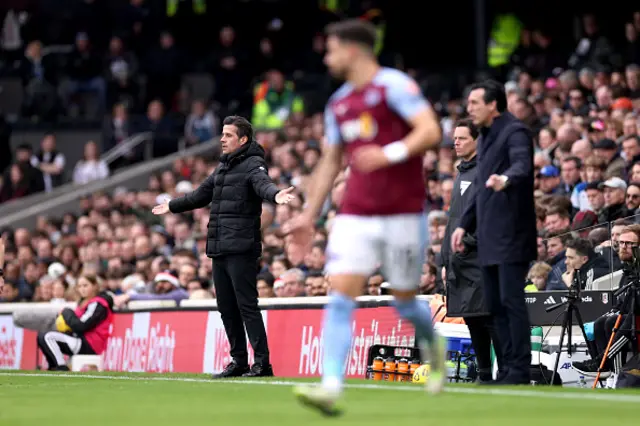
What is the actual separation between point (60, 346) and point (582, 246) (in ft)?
24.1

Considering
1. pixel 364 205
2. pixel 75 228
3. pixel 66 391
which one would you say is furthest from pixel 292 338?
pixel 75 228

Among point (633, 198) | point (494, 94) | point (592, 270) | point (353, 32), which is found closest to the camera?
point (353, 32)

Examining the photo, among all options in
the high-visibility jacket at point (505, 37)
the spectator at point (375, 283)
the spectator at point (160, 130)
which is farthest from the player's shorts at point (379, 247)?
the spectator at point (160, 130)

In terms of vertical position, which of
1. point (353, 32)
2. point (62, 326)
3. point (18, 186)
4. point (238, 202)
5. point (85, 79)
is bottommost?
point (62, 326)

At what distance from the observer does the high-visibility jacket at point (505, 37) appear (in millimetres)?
27734

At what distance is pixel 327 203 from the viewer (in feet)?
67.7

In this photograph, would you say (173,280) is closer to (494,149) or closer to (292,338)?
(292,338)

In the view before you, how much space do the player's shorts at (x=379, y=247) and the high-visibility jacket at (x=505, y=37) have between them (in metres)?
19.6

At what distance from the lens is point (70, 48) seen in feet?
108

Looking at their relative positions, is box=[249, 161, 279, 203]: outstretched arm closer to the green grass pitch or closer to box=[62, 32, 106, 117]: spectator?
the green grass pitch

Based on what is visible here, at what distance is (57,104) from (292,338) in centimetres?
1670

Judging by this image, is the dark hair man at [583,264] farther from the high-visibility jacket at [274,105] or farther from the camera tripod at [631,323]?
the high-visibility jacket at [274,105]

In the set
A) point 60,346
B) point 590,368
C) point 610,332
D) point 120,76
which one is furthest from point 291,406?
point 120,76

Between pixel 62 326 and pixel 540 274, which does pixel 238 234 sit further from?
pixel 62 326
